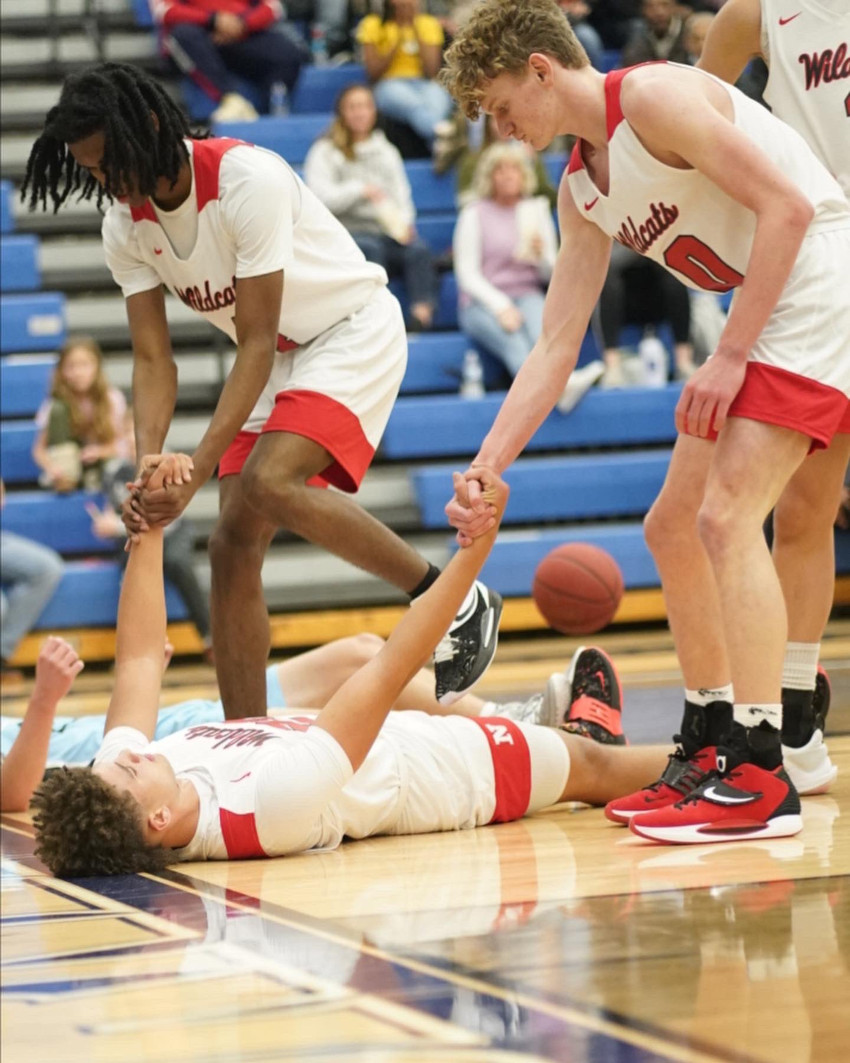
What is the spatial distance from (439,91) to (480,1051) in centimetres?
938

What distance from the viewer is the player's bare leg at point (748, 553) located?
10.7ft

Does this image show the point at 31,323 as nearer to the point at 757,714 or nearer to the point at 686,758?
the point at 686,758

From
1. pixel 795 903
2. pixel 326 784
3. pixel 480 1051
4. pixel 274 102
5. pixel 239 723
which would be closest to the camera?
pixel 480 1051

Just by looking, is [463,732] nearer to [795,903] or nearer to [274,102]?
[795,903]

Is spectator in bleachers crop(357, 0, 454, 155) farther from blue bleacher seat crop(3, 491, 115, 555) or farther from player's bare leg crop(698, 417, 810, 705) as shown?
player's bare leg crop(698, 417, 810, 705)

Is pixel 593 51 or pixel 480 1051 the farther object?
pixel 593 51

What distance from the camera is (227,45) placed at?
10406 mm

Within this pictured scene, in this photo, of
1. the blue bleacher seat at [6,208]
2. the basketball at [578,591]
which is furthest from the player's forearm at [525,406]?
the blue bleacher seat at [6,208]

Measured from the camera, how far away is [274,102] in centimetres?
1053

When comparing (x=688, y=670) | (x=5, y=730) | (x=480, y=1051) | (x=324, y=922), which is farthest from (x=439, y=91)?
(x=480, y=1051)

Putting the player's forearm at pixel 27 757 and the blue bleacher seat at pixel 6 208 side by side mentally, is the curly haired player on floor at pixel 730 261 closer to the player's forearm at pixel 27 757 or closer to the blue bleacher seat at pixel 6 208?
the player's forearm at pixel 27 757

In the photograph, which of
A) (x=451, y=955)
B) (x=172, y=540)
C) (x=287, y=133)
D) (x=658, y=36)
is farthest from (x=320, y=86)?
(x=451, y=955)

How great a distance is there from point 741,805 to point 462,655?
0.91 m

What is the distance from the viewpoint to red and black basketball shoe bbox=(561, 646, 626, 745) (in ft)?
13.6
